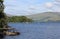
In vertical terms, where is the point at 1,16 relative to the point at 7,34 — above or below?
above

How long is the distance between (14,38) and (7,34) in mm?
11317

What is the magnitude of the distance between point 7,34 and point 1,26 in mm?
3958

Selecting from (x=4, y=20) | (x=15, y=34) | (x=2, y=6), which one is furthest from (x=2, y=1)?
(x=15, y=34)

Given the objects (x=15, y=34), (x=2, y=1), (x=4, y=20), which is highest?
(x=2, y=1)

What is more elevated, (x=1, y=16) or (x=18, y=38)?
(x=1, y=16)

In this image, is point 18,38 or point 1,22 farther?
point 1,22

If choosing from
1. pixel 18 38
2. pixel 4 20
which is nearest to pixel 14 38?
pixel 18 38

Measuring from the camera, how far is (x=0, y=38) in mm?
80000

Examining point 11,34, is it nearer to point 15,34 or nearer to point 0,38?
point 15,34

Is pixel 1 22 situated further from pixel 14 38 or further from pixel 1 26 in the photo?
pixel 14 38

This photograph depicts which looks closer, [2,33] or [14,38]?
[14,38]

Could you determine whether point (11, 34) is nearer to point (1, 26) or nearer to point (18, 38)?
point (1, 26)

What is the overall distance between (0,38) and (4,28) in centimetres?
1569

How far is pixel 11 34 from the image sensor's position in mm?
94625
